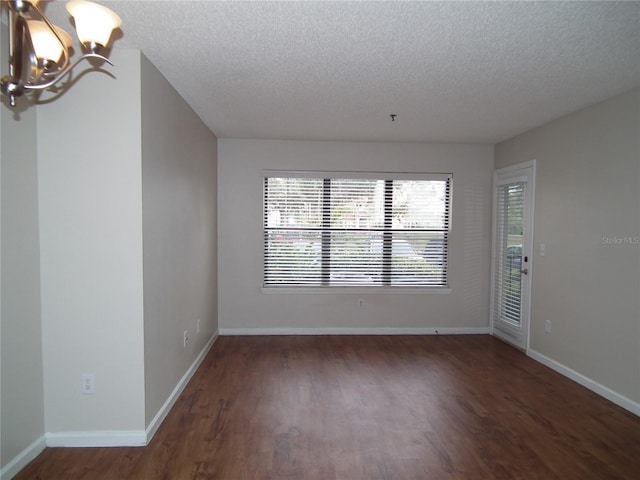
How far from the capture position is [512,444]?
242cm

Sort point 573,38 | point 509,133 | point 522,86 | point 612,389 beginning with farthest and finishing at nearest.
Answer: point 509,133 → point 612,389 → point 522,86 → point 573,38

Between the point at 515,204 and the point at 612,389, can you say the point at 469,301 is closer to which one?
the point at 515,204

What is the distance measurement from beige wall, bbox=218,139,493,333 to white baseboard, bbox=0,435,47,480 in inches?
98.3

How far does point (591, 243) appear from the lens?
3.22m

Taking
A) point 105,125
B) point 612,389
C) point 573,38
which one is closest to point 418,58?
point 573,38

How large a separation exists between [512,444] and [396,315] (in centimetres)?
245

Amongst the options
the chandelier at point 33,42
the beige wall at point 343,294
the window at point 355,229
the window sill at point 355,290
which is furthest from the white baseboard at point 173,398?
the chandelier at point 33,42

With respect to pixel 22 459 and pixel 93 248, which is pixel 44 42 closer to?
pixel 93 248

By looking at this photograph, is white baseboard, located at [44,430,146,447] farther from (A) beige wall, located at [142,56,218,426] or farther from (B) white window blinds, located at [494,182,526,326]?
(B) white window blinds, located at [494,182,526,326]

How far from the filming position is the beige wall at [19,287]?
6.49 ft

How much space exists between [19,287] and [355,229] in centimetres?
349

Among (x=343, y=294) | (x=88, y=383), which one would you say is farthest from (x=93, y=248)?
(x=343, y=294)

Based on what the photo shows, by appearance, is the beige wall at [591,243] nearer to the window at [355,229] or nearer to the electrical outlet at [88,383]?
the window at [355,229]

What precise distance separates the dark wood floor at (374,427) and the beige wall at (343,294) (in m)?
0.86
